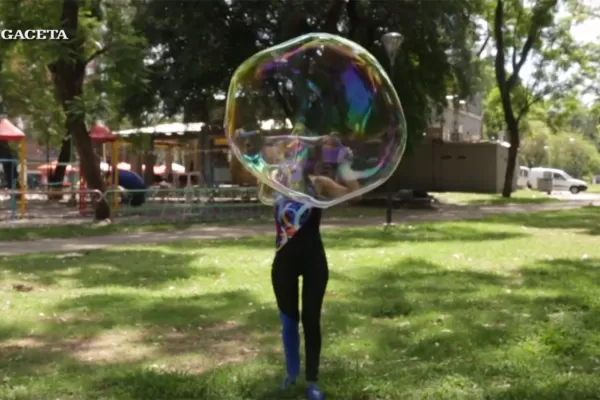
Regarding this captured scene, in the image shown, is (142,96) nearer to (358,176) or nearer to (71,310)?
(71,310)

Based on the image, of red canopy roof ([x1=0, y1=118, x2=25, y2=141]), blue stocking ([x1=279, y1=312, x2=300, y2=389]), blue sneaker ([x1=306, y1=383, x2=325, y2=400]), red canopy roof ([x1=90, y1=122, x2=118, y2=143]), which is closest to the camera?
blue sneaker ([x1=306, y1=383, x2=325, y2=400])

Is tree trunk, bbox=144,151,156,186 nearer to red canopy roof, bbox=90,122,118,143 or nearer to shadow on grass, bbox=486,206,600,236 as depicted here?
red canopy roof, bbox=90,122,118,143

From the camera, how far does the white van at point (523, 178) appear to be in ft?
215

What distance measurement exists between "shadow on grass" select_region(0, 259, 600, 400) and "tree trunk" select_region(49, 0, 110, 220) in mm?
11954

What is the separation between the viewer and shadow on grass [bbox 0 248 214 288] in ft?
37.9

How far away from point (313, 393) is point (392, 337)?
7.29ft

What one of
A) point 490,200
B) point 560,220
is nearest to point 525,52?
point 490,200

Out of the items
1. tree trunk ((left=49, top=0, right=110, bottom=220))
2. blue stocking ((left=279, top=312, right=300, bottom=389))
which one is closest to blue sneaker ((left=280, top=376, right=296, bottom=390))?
blue stocking ((left=279, top=312, right=300, bottom=389))

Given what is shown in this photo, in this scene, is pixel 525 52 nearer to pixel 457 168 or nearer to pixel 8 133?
pixel 457 168

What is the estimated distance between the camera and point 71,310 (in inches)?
362

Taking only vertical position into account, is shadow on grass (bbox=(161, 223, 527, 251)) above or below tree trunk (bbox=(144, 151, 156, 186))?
below

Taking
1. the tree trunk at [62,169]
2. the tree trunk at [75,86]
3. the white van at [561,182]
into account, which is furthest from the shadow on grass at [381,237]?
the white van at [561,182]

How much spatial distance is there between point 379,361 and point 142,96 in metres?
25.6

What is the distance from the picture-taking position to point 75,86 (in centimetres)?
2231
